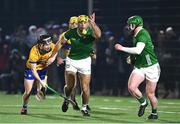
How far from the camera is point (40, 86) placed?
60.3ft

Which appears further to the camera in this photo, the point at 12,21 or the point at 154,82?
the point at 12,21

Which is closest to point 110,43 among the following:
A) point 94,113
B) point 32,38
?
point 32,38

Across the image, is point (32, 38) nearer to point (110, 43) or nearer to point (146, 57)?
point (110, 43)

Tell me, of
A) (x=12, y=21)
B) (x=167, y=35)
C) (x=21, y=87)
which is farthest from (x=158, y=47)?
(x=12, y=21)

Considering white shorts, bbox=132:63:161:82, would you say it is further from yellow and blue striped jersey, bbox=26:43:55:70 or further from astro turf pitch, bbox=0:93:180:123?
yellow and blue striped jersey, bbox=26:43:55:70

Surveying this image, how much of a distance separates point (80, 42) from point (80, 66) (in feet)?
1.76

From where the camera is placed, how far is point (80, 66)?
17641mm

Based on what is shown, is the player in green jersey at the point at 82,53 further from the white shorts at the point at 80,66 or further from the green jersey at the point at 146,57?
the green jersey at the point at 146,57

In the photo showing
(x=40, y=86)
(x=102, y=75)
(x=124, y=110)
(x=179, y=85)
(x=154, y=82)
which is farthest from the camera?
(x=102, y=75)

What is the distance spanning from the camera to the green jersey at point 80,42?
17531mm

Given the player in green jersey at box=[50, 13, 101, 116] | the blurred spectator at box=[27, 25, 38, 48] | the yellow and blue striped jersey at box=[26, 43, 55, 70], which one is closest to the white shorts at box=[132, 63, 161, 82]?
the player in green jersey at box=[50, 13, 101, 116]

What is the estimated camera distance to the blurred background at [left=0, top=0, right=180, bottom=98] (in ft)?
87.1

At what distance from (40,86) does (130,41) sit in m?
8.65

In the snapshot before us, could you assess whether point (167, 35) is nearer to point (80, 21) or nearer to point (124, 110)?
point (124, 110)
